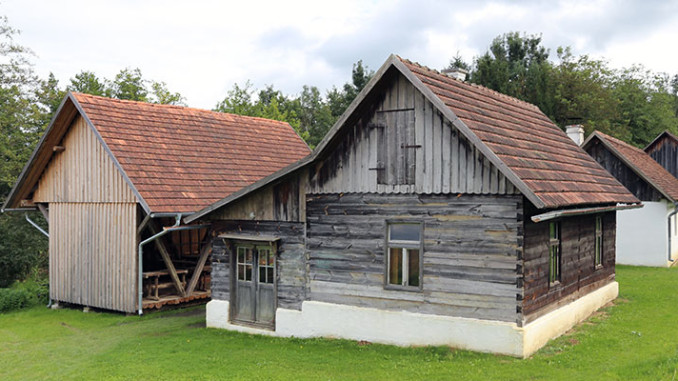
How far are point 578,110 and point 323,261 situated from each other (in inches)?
1355

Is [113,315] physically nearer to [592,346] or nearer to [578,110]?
[592,346]

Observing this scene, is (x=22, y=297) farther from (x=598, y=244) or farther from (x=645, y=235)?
(x=645, y=235)

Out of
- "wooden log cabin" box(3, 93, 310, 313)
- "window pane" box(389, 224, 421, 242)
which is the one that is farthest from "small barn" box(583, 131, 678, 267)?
"window pane" box(389, 224, 421, 242)

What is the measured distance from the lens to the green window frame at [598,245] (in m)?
15.9

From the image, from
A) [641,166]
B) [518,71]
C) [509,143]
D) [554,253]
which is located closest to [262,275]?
[509,143]

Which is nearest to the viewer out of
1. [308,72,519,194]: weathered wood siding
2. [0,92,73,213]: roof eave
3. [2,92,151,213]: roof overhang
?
[308,72,519,194]: weathered wood siding

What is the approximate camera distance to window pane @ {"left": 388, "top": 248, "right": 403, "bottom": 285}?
12109 millimetres

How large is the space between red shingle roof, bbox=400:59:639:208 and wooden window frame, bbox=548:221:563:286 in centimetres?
83

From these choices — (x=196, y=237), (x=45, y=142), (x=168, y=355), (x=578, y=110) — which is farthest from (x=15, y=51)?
(x=578, y=110)

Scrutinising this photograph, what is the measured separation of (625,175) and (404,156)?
1778 centimetres

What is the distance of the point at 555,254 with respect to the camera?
12953 mm

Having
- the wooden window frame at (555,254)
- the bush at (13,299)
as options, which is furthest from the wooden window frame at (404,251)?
the bush at (13,299)

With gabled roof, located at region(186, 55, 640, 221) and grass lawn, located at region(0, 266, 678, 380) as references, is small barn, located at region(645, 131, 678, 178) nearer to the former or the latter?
gabled roof, located at region(186, 55, 640, 221)

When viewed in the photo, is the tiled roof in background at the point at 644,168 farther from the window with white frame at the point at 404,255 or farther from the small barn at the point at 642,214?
the window with white frame at the point at 404,255
